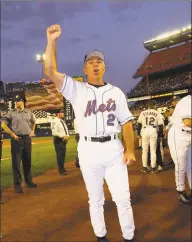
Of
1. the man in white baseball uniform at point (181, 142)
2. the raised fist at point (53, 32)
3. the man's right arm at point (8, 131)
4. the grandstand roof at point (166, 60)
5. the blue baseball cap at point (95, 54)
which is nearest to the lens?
the raised fist at point (53, 32)

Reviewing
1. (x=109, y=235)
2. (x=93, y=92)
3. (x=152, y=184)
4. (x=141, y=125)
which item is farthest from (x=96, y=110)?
(x=141, y=125)

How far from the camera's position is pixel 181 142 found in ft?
15.2

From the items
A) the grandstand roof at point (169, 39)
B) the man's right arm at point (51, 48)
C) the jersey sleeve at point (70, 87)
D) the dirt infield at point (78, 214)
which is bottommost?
the dirt infield at point (78, 214)

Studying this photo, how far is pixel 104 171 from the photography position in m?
3.27

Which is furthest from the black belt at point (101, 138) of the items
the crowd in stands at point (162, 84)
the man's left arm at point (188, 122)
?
the crowd in stands at point (162, 84)

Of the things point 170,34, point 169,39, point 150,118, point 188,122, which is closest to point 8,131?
point 150,118

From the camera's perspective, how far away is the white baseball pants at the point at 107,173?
315cm

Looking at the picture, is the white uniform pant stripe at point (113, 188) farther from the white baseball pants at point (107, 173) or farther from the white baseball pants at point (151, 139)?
the white baseball pants at point (151, 139)

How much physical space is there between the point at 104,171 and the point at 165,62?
47384mm

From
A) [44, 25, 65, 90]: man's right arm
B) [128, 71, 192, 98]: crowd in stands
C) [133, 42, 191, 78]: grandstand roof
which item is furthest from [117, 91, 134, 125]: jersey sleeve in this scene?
[133, 42, 191, 78]: grandstand roof

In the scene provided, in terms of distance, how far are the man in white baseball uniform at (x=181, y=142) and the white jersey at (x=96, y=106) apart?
4.35ft

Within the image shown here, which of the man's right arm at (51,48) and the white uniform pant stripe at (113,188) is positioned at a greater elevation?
the man's right arm at (51,48)

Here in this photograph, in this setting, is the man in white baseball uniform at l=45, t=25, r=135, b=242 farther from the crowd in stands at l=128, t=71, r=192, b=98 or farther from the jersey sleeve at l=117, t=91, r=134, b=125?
the crowd in stands at l=128, t=71, r=192, b=98

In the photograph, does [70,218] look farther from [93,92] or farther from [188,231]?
[93,92]
